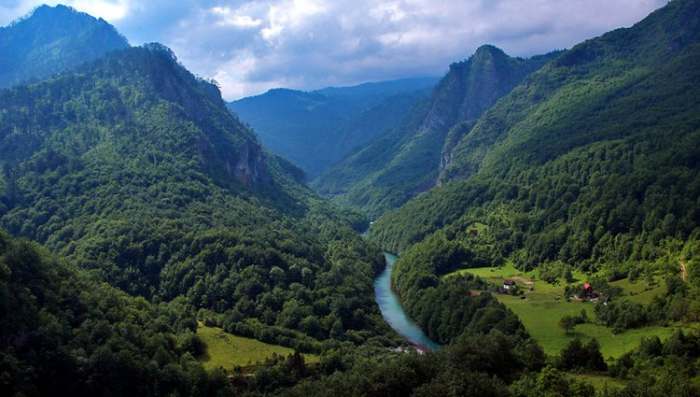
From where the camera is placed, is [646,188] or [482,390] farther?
[646,188]

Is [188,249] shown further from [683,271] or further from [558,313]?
[683,271]

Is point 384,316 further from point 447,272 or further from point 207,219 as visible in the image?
point 207,219

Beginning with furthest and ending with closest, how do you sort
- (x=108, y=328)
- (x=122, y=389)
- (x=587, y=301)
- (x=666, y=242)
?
(x=666, y=242) < (x=587, y=301) < (x=108, y=328) < (x=122, y=389)

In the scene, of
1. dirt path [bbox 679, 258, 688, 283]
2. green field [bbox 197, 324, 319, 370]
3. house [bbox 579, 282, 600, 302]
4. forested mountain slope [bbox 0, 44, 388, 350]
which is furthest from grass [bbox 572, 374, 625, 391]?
house [bbox 579, 282, 600, 302]

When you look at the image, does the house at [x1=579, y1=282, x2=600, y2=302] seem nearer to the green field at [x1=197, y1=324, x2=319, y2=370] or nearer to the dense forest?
the dense forest

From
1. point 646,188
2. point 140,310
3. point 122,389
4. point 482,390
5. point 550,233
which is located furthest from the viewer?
point 550,233

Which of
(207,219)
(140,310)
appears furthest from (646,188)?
(140,310)

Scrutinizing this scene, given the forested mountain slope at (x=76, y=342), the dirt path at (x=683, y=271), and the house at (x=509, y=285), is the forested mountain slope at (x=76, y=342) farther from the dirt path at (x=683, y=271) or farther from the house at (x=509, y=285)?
the dirt path at (x=683, y=271)
